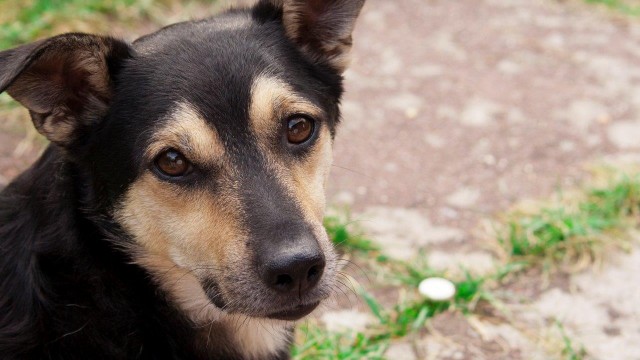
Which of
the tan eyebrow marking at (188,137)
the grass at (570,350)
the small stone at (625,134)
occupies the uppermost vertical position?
the tan eyebrow marking at (188,137)

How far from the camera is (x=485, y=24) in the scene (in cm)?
761

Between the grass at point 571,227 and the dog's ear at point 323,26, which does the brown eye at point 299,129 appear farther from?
the grass at point 571,227

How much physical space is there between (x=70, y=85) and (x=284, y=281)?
3.82 feet

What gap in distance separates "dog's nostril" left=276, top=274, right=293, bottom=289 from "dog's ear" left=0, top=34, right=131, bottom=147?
3.23ft

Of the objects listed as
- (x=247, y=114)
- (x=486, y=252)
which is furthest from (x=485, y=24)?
(x=247, y=114)

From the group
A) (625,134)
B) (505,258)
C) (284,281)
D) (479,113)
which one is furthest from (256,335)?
(625,134)

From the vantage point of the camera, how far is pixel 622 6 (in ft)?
25.5

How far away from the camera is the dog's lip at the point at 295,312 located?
3055mm

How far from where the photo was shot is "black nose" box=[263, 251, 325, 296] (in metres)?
2.86

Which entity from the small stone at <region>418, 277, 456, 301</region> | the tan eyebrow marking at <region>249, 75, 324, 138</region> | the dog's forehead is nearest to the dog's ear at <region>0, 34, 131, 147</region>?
the dog's forehead

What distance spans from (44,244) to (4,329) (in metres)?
0.35

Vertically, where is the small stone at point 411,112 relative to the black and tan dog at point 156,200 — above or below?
Answer: below

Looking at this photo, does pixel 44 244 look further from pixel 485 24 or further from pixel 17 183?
pixel 485 24

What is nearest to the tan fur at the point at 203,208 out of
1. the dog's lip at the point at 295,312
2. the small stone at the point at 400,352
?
the dog's lip at the point at 295,312
